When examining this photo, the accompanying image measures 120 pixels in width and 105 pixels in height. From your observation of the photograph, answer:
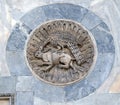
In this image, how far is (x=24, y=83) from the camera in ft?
24.9

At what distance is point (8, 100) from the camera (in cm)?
755

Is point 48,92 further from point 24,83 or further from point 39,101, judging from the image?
point 24,83

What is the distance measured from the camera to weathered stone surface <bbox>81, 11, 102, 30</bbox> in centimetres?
784

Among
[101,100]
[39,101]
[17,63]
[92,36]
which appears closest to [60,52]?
[92,36]

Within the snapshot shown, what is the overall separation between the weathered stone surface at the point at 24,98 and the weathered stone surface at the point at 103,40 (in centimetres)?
105

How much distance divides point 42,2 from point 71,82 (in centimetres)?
114

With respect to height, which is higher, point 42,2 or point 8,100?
point 42,2

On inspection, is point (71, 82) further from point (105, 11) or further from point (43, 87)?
point (105, 11)

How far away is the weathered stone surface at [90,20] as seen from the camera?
7840 millimetres

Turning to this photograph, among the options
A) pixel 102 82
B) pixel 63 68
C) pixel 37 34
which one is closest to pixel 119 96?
pixel 102 82

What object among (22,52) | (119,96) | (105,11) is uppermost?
(105,11)

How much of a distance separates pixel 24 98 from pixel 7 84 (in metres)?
0.28

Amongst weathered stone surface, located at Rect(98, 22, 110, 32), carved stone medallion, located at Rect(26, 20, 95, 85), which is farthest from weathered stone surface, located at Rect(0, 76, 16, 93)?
weathered stone surface, located at Rect(98, 22, 110, 32)

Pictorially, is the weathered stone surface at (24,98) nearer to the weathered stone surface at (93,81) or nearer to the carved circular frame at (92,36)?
the carved circular frame at (92,36)
